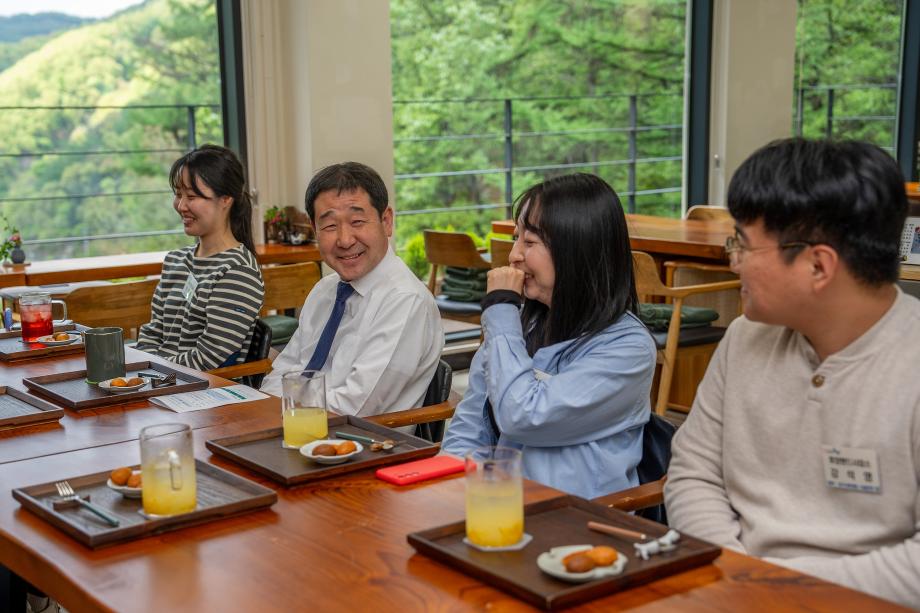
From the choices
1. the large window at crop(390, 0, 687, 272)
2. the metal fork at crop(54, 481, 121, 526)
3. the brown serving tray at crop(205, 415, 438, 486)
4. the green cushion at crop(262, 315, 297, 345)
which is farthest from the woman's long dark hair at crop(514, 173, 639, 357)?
the large window at crop(390, 0, 687, 272)

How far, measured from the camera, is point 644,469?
2.10 m

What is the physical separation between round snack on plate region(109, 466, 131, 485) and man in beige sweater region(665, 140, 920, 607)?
86 cm

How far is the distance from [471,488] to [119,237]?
18.0 ft

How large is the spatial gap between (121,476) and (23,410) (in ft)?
2.17

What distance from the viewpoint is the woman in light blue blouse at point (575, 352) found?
1.97 meters

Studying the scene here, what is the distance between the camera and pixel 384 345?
8.48 feet

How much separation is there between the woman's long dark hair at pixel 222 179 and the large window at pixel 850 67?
6789 mm

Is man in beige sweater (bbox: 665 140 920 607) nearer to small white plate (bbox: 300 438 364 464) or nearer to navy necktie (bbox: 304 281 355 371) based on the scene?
small white plate (bbox: 300 438 364 464)

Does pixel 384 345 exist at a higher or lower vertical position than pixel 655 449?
higher

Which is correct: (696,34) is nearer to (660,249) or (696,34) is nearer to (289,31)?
(289,31)

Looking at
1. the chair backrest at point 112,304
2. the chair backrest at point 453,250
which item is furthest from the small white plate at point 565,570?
the chair backrest at point 453,250

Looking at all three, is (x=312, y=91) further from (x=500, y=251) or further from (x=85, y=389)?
(x=85, y=389)

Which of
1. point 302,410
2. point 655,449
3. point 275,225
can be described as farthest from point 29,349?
point 275,225

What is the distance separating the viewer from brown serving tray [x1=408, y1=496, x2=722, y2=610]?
124 cm
